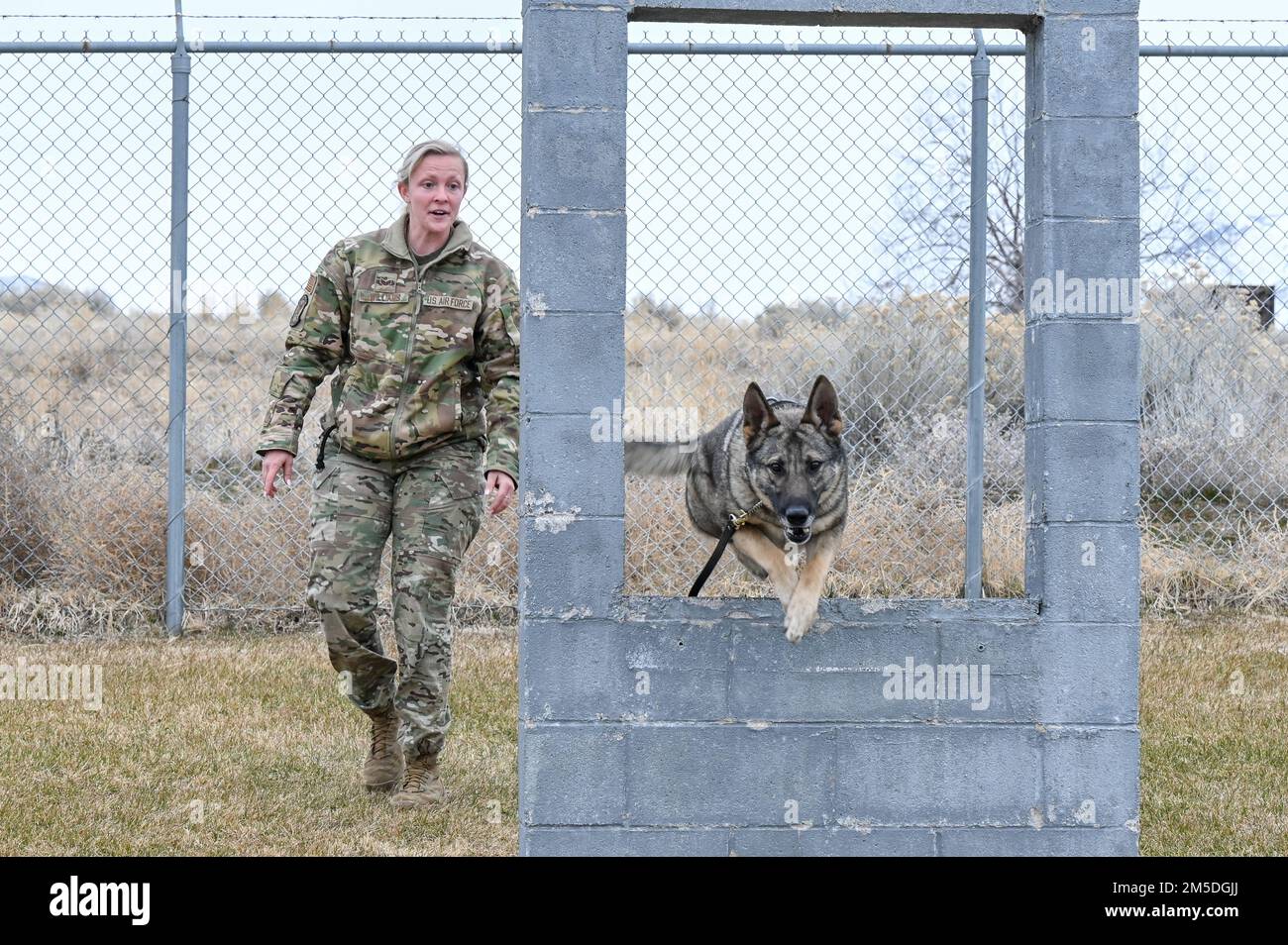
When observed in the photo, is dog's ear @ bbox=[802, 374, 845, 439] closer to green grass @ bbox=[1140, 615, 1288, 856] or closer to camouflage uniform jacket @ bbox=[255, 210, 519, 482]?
camouflage uniform jacket @ bbox=[255, 210, 519, 482]

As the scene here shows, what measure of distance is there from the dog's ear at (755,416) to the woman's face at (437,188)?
1.15 meters

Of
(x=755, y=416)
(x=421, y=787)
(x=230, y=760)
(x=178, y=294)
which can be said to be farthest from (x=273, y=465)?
(x=178, y=294)

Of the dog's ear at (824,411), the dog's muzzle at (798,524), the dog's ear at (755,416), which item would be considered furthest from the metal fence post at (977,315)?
→ the dog's muzzle at (798,524)

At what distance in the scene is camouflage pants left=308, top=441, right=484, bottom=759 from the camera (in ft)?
13.8

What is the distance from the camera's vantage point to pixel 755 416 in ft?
13.0

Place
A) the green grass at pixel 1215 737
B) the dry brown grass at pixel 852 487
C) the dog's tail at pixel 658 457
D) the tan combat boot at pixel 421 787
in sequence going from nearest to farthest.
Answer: the green grass at pixel 1215 737 < the tan combat boot at pixel 421 787 < the dog's tail at pixel 658 457 < the dry brown grass at pixel 852 487

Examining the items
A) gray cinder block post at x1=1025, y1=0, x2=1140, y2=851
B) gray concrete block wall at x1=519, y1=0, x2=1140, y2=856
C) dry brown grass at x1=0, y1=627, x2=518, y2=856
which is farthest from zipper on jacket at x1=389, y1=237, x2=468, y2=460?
gray cinder block post at x1=1025, y1=0, x2=1140, y2=851

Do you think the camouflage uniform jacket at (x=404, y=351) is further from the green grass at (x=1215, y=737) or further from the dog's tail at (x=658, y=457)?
the green grass at (x=1215, y=737)

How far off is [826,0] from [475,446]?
71.7 inches

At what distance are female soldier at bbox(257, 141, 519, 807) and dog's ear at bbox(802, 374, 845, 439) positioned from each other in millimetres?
937

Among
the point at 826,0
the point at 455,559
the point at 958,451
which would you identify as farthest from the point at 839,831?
the point at 958,451

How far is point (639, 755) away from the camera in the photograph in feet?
11.1

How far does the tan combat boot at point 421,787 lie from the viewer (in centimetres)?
426
